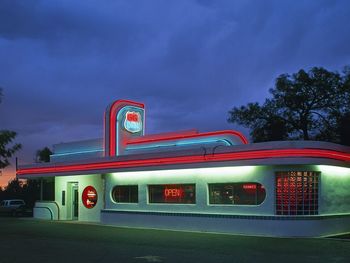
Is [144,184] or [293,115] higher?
[293,115]

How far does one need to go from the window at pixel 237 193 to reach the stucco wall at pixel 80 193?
906 centimetres

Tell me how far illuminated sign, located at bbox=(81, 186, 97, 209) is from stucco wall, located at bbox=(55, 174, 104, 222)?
206 mm

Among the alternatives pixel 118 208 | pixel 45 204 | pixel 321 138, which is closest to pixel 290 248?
pixel 118 208

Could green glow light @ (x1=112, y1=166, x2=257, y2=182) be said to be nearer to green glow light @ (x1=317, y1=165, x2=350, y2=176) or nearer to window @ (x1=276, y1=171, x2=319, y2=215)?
window @ (x1=276, y1=171, x2=319, y2=215)

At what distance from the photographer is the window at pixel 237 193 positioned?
21203 millimetres

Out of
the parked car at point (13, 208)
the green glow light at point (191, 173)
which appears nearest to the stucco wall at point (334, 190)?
the green glow light at point (191, 173)

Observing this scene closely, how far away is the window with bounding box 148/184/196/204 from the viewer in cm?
2386

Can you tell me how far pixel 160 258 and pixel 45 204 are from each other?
2108 cm

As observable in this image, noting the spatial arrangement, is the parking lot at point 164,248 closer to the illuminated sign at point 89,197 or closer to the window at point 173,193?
the window at point 173,193

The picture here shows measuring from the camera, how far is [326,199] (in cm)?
2108

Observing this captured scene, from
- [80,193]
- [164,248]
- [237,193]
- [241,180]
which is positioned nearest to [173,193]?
[237,193]

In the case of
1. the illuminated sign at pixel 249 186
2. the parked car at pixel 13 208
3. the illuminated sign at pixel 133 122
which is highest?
the illuminated sign at pixel 133 122

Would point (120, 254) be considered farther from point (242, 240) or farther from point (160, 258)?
point (242, 240)

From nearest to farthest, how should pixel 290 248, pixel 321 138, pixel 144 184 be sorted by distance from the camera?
pixel 290 248 → pixel 144 184 → pixel 321 138
